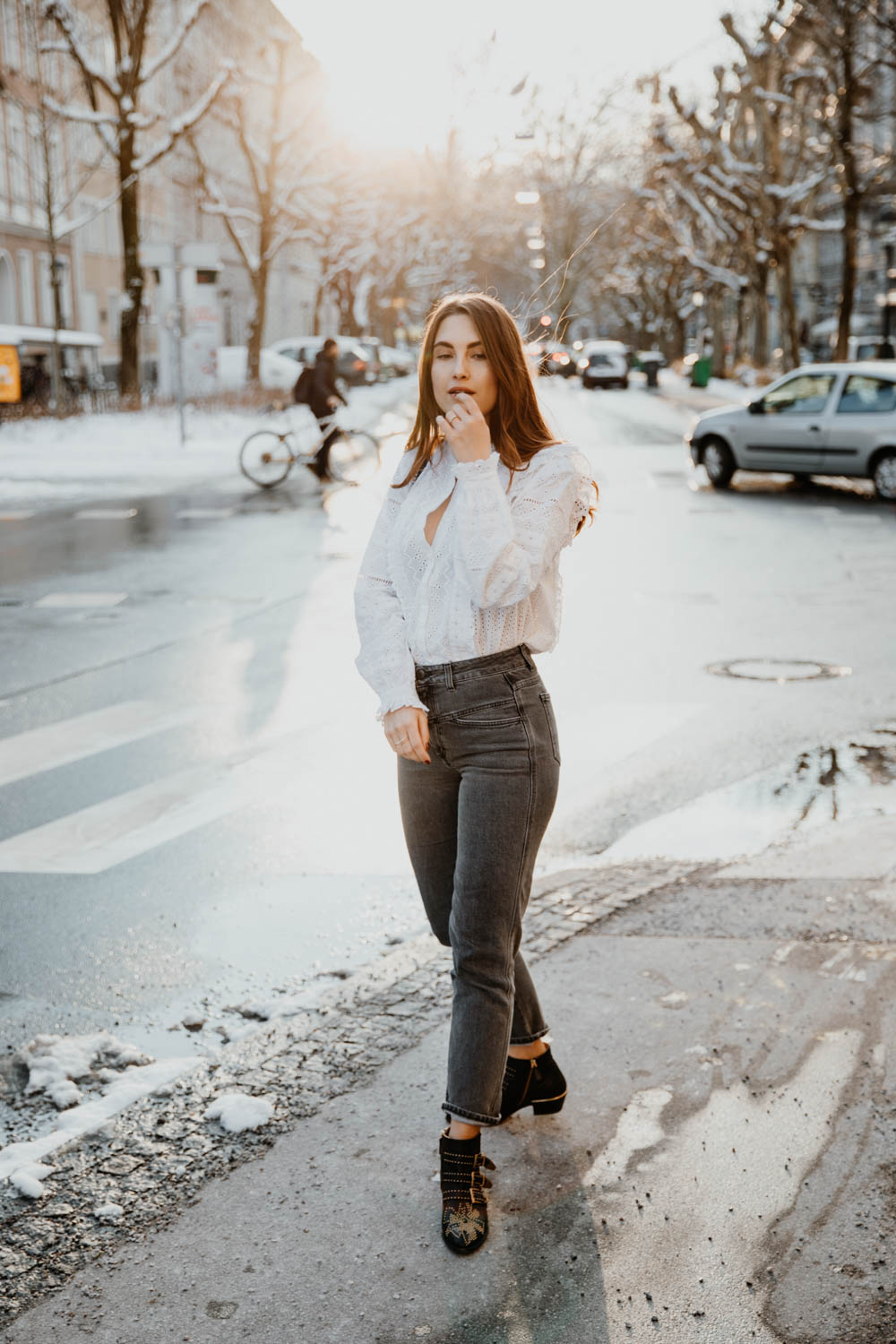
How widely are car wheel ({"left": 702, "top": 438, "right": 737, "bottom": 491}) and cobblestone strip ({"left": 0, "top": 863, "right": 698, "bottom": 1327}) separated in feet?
52.3

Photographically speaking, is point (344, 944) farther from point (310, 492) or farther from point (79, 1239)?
point (310, 492)

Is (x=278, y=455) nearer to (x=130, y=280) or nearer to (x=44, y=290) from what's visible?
(x=130, y=280)

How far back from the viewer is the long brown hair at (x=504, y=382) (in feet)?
10.2

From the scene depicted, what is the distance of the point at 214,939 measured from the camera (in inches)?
193

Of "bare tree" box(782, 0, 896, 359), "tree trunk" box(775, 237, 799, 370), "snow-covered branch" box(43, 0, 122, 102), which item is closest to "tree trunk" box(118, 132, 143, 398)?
"snow-covered branch" box(43, 0, 122, 102)

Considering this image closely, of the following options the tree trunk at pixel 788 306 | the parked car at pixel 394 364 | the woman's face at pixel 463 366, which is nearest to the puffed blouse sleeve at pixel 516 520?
the woman's face at pixel 463 366

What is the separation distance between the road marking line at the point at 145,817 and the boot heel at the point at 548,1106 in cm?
248

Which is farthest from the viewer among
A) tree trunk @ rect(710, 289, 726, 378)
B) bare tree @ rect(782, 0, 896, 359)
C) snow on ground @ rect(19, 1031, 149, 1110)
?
tree trunk @ rect(710, 289, 726, 378)

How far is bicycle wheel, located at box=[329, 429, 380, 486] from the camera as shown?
20922mm

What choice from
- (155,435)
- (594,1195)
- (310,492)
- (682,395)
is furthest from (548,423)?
(682,395)

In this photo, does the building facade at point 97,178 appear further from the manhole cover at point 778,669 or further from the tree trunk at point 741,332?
the tree trunk at point 741,332

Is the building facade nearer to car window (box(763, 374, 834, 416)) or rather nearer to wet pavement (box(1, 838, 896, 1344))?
car window (box(763, 374, 834, 416))

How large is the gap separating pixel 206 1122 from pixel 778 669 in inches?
232

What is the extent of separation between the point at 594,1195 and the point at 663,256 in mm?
70889
